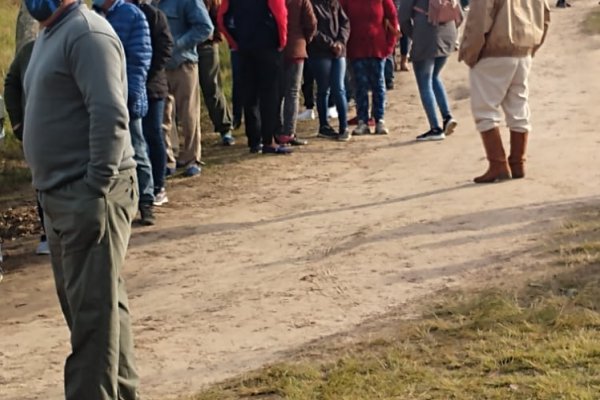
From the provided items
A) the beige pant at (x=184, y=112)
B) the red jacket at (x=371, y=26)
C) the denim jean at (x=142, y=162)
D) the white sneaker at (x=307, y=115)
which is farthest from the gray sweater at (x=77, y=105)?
the white sneaker at (x=307, y=115)

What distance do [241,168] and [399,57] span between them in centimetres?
726

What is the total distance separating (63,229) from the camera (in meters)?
4.91

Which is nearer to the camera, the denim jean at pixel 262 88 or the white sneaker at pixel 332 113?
the denim jean at pixel 262 88

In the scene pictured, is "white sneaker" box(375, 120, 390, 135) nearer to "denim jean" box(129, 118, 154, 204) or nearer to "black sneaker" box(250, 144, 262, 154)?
"black sneaker" box(250, 144, 262, 154)

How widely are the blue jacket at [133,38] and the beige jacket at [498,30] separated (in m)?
2.50

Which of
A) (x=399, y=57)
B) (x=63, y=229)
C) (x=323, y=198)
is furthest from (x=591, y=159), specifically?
(x=399, y=57)

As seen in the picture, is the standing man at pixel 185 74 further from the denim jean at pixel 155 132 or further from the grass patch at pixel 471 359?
the grass patch at pixel 471 359

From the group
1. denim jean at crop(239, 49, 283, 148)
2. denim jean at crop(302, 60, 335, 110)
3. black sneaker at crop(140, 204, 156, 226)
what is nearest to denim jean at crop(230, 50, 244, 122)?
denim jean at crop(239, 49, 283, 148)

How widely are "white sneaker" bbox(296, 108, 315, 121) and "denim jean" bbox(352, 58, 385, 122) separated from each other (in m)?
1.27

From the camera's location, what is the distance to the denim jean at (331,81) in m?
12.0

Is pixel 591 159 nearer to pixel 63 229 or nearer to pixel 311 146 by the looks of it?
pixel 311 146

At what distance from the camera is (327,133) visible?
12.3 m

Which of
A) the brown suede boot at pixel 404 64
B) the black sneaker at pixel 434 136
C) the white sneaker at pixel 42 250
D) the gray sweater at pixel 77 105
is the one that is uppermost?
the gray sweater at pixel 77 105

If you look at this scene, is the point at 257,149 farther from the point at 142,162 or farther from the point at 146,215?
the point at 142,162
